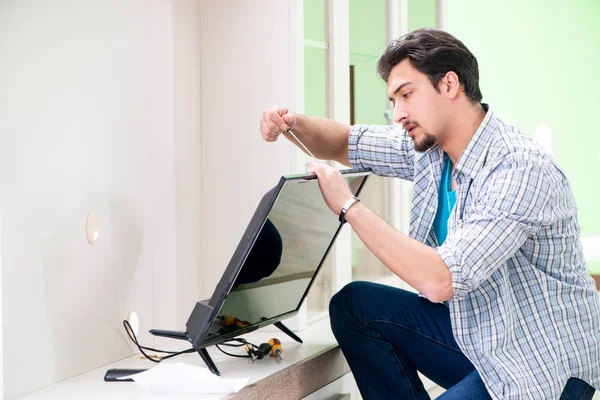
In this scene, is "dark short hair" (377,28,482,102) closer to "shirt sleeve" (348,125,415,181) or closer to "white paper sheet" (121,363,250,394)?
"shirt sleeve" (348,125,415,181)

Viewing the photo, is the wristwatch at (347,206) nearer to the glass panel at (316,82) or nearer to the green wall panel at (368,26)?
the glass panel at (316,82)

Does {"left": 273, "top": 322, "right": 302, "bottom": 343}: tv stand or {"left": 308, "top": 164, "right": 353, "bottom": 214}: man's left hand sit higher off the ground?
{"left": 308, "top": 164, "right": 353, "bottom": 214}: man's left hand

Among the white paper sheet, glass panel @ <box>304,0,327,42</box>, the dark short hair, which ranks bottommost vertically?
the white paper sheet

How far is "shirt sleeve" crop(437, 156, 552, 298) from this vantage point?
162cm

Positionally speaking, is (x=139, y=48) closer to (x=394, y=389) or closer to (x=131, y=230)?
(x=131, y=230)

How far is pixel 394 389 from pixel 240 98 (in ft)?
3.00

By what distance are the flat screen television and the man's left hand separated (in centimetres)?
2

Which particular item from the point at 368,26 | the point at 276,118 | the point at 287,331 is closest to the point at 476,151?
the point at 276,118

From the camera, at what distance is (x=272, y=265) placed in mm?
1812

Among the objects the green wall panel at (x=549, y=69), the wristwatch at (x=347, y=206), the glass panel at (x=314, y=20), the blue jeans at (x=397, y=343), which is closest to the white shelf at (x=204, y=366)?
the blue jeans at (x=397, y=343)

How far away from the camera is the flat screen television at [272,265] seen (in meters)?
1.64

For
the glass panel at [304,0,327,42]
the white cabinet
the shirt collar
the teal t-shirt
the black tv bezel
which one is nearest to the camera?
the black tv bezel

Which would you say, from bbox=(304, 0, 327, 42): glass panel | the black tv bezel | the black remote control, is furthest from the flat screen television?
bbox=(304, 0, 327, 42): glass panel

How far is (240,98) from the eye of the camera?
225cm
